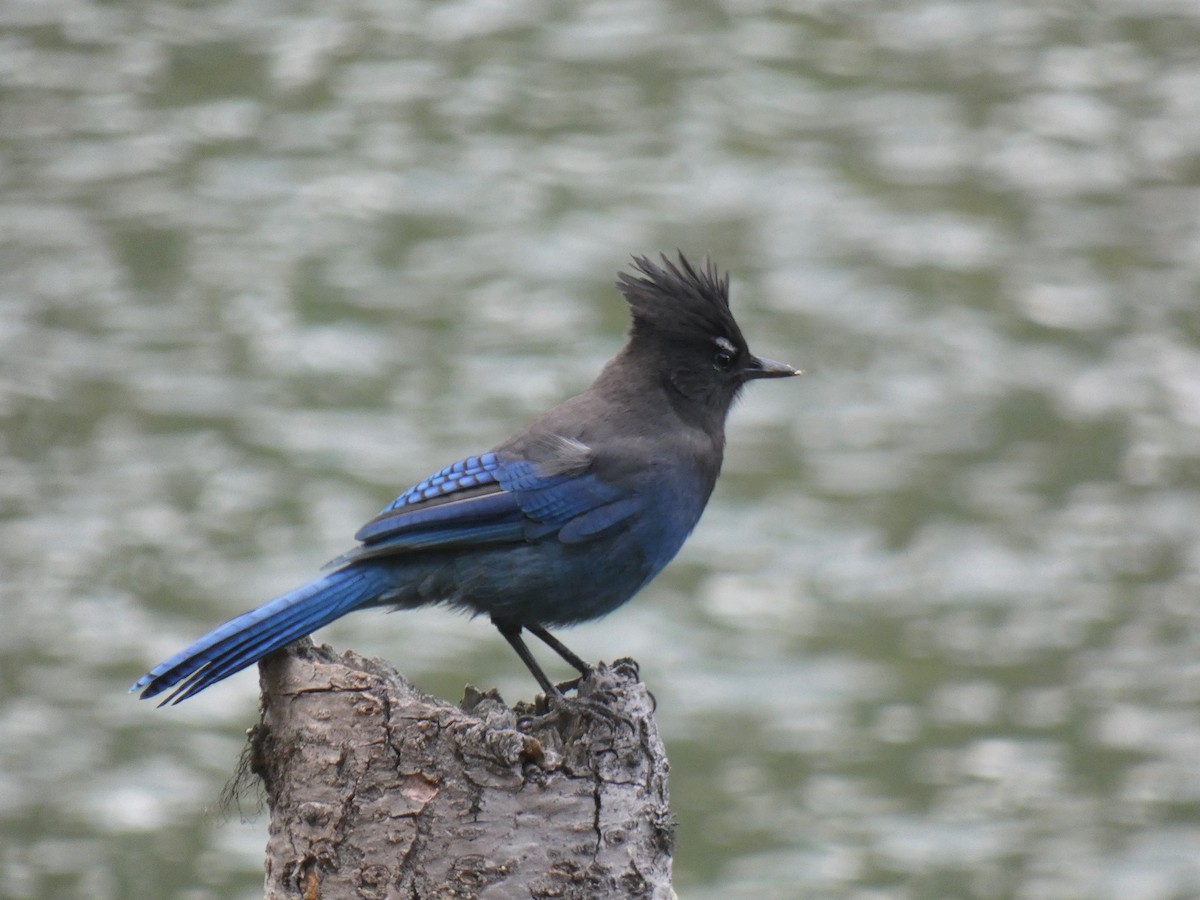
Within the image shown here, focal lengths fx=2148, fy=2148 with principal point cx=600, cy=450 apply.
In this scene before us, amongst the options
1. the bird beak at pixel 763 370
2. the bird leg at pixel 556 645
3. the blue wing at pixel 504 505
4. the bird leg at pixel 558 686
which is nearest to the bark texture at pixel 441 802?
the bird leg at pixel 558 686

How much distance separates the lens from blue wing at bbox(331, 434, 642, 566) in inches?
187

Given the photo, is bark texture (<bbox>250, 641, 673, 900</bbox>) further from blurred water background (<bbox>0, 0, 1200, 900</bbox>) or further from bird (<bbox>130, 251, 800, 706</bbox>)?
blurred water background (<bbox>0, 0, 1200, 900</bbox>)

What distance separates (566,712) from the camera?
4.34 m

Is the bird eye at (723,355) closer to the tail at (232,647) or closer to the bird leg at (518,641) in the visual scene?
the bird leg at (518,641)

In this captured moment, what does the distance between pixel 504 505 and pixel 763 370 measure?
0.95 meters

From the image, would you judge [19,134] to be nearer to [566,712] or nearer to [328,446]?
[328,446]

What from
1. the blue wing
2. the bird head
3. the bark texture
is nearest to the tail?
the bark texture

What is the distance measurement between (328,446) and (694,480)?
14.4 feet

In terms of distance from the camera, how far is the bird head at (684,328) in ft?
17.7

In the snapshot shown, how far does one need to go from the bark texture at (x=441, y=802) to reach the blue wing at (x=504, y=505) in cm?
66

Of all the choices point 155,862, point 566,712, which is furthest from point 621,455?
point 155,862

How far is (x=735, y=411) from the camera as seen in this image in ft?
32.0

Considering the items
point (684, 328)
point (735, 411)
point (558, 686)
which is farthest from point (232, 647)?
point (735, 411)

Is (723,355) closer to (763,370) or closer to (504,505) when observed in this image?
(763,370)
